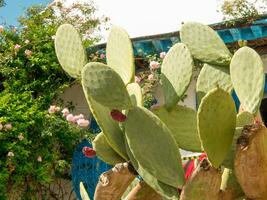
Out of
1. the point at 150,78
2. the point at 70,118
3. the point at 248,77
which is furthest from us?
the point at 150,78

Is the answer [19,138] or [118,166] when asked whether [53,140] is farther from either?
[118,166]

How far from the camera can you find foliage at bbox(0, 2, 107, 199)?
7363 millimetres

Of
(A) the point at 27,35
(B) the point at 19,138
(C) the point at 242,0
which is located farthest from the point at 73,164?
(C) the point at 242,0

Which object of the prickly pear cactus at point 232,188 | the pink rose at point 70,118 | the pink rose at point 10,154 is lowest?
the pink rose at point 10,154

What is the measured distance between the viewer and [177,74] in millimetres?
2348

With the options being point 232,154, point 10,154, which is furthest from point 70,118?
point 232,154

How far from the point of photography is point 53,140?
25.7ft

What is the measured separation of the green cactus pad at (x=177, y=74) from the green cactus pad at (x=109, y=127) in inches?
8.6

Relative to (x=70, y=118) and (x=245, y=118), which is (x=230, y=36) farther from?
(x=245, y=118)

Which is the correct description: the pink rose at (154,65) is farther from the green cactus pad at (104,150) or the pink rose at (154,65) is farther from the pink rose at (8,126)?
the green cactus pad at (104,150)

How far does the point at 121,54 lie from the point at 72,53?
7.7 inches

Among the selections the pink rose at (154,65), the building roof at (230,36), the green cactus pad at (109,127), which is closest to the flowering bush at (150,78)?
the pink rose at (154,65)

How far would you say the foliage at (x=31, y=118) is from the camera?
736 centimetres

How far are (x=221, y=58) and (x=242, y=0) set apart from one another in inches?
254
